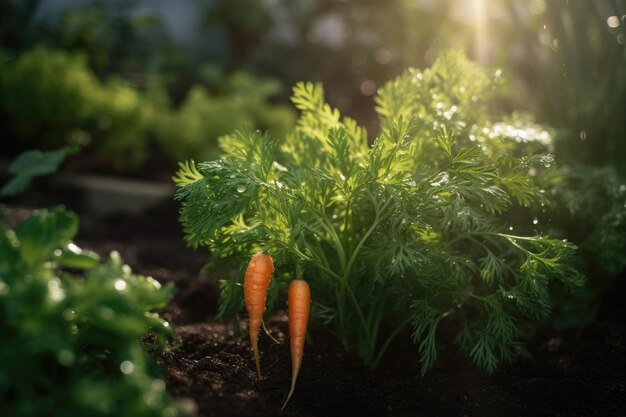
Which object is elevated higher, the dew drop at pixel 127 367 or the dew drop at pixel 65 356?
the dew drop at pixel 65 356

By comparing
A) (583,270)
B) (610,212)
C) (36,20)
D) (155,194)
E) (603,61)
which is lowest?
(583,270)

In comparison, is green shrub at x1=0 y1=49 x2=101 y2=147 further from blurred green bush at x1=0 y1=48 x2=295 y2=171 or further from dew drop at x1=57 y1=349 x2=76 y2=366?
dew drop at x1=57 y1=349 x2=76 y2=366

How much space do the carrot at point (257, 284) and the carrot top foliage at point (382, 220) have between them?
6 cm

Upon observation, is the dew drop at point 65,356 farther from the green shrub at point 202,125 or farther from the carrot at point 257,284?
the green shrub at point 202,125

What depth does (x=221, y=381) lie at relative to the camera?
Result: 193 centimetres

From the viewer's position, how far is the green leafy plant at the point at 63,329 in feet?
4.27

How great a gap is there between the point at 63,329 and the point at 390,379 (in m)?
1.18

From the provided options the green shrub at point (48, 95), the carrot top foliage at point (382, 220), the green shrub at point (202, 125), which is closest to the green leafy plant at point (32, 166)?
the carrot top foliage at point (382, 220)

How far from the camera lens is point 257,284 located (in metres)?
2.00

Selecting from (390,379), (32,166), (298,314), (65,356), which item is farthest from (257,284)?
(32,166)

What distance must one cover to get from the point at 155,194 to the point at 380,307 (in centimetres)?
281

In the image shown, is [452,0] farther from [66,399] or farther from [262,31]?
[66,399]

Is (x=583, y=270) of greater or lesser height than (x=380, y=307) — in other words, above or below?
above

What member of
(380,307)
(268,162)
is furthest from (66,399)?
(380,307)
